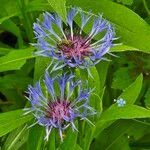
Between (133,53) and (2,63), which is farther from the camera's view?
(133,53)

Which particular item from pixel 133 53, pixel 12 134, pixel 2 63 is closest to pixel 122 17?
pixel 133 53

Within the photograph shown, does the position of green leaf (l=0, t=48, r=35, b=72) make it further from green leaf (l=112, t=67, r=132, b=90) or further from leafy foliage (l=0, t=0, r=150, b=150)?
green leaf (l=112, t=67, r=132, b=90)

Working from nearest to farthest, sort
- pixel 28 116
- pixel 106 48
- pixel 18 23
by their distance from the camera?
pixel 106 48 → pixel 28 116 → pixel 18 23

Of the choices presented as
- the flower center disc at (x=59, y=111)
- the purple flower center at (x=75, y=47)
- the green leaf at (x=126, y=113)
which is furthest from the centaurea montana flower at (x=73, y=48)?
the green leaf at (x=126, y=113)

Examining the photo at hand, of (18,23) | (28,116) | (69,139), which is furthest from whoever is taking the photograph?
(18,23)

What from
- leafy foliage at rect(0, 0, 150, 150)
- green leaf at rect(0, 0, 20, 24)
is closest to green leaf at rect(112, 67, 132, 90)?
Result: leafy foliage at rect(0, 0, 150, 150)

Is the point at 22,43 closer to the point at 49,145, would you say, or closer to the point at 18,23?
the point at 18,23
